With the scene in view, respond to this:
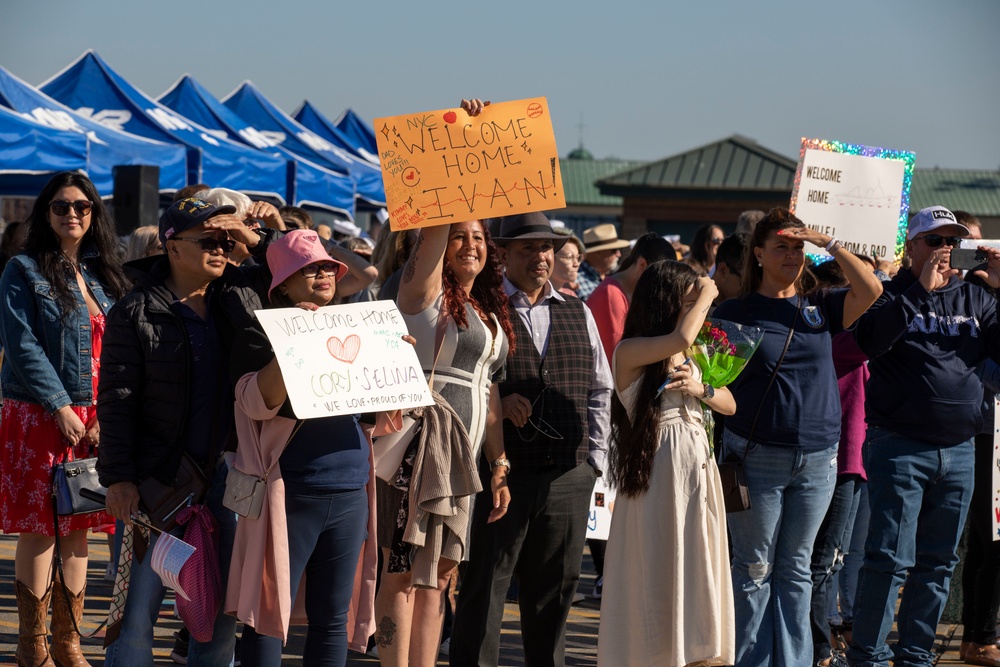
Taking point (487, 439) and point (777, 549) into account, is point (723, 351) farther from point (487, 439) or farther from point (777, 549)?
point (487, 439)

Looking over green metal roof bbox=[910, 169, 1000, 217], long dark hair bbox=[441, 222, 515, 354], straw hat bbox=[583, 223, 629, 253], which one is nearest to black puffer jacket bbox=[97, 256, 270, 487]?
long dark hair bbox=[441, 222, 515, 354]

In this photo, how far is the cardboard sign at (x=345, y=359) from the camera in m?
3.85

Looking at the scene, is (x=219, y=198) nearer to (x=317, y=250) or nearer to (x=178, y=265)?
(x=178, y=265)

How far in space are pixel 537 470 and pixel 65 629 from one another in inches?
85.0

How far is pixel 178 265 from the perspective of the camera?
4227 millimetres

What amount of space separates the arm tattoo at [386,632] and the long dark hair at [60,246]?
1910 mm

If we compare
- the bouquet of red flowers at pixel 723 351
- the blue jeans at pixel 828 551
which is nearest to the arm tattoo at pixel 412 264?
the bouquet of red flowers at pixel 723 351

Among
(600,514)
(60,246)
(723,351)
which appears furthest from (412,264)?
(600,514)

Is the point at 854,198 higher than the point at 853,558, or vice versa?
the point at 854,198

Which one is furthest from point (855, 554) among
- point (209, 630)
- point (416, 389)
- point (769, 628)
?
point (209, 630)

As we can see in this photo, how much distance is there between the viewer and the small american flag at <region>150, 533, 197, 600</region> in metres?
3.98

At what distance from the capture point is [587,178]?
2092 inches

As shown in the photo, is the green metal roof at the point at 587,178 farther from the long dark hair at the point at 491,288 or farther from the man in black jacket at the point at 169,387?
the man in black jacket at the point at 169,387

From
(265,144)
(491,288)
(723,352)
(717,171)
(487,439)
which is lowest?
(487,439)
